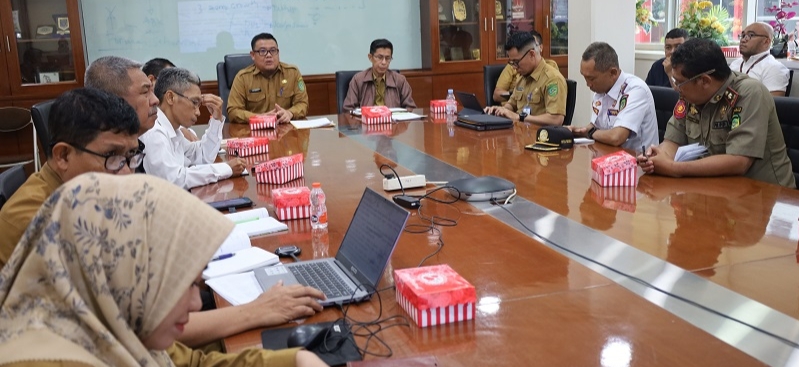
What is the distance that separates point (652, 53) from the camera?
6945 mm

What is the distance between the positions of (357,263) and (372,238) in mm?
77

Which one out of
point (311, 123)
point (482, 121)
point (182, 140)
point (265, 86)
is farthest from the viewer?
point (265, 86)

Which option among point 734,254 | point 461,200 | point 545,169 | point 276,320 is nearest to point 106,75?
point 461,200

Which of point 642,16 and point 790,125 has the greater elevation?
point 642,16

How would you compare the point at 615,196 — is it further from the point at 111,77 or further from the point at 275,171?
the point at 111,77

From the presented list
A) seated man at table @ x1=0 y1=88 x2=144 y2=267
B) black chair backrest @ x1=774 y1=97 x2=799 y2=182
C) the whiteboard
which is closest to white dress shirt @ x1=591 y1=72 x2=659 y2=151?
black chair backrest @ x1=774 y1=97 x2=799 y2=182

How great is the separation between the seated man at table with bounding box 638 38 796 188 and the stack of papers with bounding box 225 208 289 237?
1.43 metres

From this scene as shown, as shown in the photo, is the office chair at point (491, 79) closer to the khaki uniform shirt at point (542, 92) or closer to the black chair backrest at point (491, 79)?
the black chair backrest at point (491, 79)

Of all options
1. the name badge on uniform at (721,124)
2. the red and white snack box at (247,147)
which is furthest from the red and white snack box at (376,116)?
the name badge on uniform at (721,124)

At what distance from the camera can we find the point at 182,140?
11.2 ft

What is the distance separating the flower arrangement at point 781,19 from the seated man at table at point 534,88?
226 cm

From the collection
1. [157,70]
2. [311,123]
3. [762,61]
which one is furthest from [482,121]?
[762,61]

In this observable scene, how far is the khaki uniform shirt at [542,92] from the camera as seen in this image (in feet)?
14.9

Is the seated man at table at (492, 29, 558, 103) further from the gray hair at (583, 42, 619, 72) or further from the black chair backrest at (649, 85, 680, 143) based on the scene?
the gray hair at (583, 42, 619, 72)
